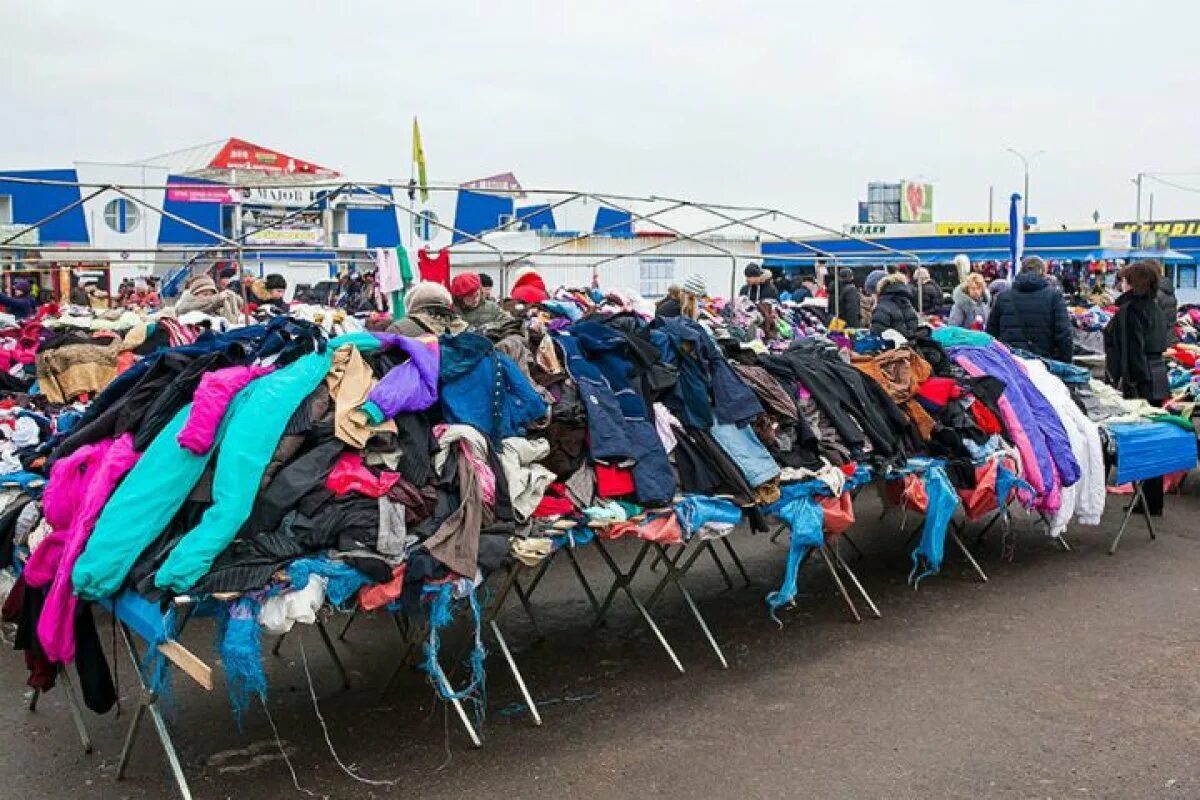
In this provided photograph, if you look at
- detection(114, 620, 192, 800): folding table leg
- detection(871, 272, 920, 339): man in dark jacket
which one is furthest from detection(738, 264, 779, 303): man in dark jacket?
detection(114, 620, 192, 800): folding table leg

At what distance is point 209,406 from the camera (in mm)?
4051

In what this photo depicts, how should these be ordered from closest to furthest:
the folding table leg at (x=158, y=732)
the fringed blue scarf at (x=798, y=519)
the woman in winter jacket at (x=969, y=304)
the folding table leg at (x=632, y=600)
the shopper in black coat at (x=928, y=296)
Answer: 1. the folding table leg at (x=158, y=732)
2. the folding table leg at (x=632, y=600)
3. the fringed blue scarf at (x=798, y=519)
4. the woman in winter jacket at (x=969, y=304)
5. the shopper in black coat at (x=928, y=296)

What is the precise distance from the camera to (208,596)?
379 centimetres

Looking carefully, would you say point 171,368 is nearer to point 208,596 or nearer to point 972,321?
point 208,596

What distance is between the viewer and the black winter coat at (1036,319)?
8.90m

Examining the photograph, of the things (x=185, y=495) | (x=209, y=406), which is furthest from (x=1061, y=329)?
(x=185, y=495)

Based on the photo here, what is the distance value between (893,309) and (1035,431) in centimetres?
324

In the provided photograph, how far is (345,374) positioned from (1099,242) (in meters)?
30.0

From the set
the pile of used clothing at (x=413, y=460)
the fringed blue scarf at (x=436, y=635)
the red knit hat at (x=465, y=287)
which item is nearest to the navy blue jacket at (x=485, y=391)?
the pile of used clothing at (x=413, y=460)

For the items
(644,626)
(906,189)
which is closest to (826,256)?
(644,626)

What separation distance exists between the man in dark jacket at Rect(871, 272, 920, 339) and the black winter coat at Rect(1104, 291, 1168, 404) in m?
1.63

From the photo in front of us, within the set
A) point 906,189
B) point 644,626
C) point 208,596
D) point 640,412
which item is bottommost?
point 644,626

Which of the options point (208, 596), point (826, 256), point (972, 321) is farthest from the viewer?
point (826, 256)

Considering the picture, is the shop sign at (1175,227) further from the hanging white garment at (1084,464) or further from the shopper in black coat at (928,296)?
the hanging white garment at (1084,464)
